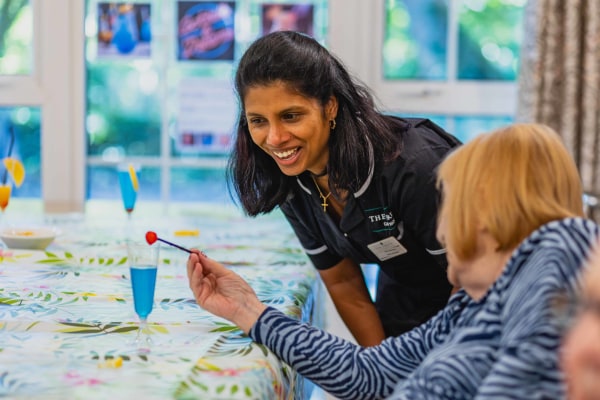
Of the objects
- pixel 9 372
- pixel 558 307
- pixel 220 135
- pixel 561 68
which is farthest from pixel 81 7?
pixel 558 307

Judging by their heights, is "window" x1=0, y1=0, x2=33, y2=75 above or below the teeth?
above

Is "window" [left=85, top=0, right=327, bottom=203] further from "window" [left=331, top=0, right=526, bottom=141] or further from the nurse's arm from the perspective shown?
the nurse's arm

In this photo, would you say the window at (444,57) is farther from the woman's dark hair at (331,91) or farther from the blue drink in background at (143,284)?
the blue drink in background at (143,284)

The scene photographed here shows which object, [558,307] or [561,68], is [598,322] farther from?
[561,68]

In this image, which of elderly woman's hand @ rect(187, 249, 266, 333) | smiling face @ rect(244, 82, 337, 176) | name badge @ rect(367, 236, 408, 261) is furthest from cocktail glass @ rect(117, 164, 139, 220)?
elderly woman's hand @ rect(187, 249, 266, 333)

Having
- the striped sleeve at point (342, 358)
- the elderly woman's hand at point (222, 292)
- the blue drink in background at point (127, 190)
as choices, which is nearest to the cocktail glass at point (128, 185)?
the blue drink in background at point (127, 190)

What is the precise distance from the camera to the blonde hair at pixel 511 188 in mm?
1044

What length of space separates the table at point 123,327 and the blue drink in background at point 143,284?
54 mm

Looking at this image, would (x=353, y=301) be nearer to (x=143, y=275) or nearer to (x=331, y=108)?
(x=331, y=108)

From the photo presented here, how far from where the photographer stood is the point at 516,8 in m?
3.54

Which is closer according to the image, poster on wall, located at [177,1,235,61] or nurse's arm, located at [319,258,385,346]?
nurse's arm, located at [319,258,385,346]

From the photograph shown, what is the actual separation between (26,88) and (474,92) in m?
1.89

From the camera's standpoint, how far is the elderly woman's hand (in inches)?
54.4

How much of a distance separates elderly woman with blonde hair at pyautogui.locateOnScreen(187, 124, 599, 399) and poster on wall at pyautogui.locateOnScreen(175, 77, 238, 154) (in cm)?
241
